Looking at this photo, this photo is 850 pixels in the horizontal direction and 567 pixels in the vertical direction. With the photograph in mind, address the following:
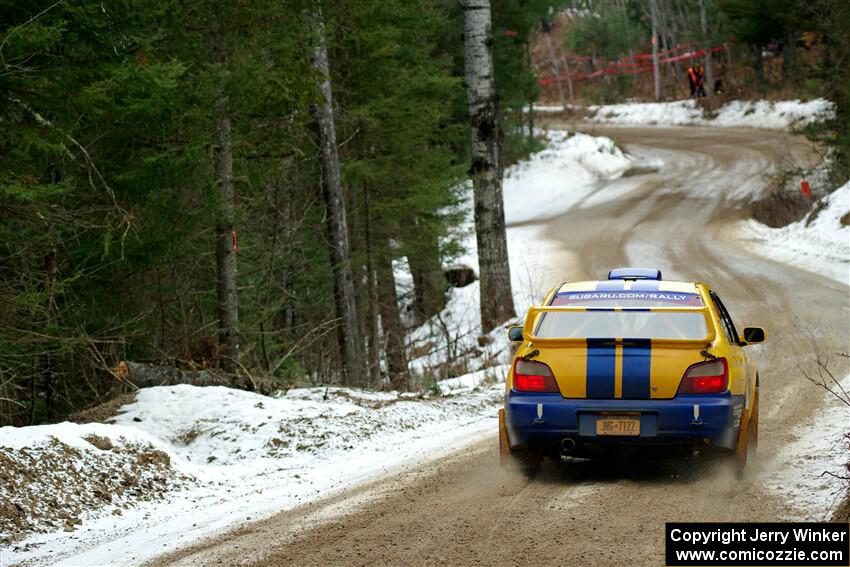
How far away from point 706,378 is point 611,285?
1738 millimetres

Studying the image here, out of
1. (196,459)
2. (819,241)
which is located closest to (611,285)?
(196,459)

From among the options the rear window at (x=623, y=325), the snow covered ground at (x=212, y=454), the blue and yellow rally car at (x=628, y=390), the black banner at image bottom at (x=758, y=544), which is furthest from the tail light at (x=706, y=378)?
the snow covered ground at (x=212, y=454)

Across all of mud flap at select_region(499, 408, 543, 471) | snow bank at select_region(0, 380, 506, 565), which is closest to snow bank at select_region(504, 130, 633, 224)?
snow bank at select_region(0, 380, 506, 565)

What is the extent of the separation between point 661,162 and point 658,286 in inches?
1464

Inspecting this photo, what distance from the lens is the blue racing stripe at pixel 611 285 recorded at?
9727 mm

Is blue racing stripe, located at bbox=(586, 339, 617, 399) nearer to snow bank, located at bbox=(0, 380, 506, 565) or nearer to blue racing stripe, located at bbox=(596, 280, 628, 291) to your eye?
blue racing stripe, located at bbox=(596, 280, 628, 291)

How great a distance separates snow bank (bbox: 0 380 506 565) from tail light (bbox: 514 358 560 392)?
1650 mm

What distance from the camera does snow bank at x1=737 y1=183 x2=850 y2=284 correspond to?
76.2 feet

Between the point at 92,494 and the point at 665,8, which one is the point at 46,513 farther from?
the point at 665,8

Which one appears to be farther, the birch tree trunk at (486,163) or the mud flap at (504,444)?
the birch tree trunk at (486,163)

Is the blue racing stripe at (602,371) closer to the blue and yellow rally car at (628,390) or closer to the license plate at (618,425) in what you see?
the blue and yellow rally car at (628,390)

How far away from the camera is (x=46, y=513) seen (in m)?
8.09

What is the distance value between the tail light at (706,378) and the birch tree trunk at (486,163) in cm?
1208

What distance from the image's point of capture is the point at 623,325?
9.05m
